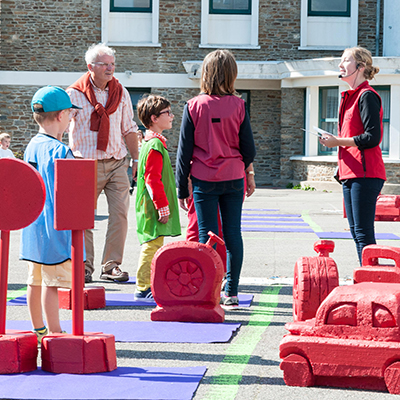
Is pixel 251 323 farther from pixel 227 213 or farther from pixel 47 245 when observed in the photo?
pixel 47 245

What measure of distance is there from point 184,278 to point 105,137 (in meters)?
2.23

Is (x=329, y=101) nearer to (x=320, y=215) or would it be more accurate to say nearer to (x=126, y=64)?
(x=126, y=64)

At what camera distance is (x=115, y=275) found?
273 inches

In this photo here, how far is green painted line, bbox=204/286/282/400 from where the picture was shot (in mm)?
3562

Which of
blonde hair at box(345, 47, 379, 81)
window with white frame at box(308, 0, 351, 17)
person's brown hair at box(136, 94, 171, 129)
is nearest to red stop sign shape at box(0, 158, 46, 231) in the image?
person's brown hair at box(136, 94, 171, 129)

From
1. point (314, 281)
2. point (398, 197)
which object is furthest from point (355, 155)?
point (398, 197)

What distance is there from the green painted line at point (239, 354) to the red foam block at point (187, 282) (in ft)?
1.02

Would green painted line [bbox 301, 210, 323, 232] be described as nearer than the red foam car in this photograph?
No

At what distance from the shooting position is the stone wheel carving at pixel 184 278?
5.07 meters

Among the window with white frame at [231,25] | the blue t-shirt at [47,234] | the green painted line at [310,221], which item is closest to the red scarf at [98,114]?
the blue t-shirt at [47,234]

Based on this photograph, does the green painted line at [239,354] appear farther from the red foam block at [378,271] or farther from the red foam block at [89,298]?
the red foam block at [89,298]

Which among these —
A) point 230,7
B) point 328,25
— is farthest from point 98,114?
point 328,25

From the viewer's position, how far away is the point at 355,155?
5.50 metres

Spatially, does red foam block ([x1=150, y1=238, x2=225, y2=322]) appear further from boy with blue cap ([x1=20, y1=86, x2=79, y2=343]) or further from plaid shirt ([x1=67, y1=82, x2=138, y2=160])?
plaid shirt ([x1=67, y1=82, x2=138, y2=160])
